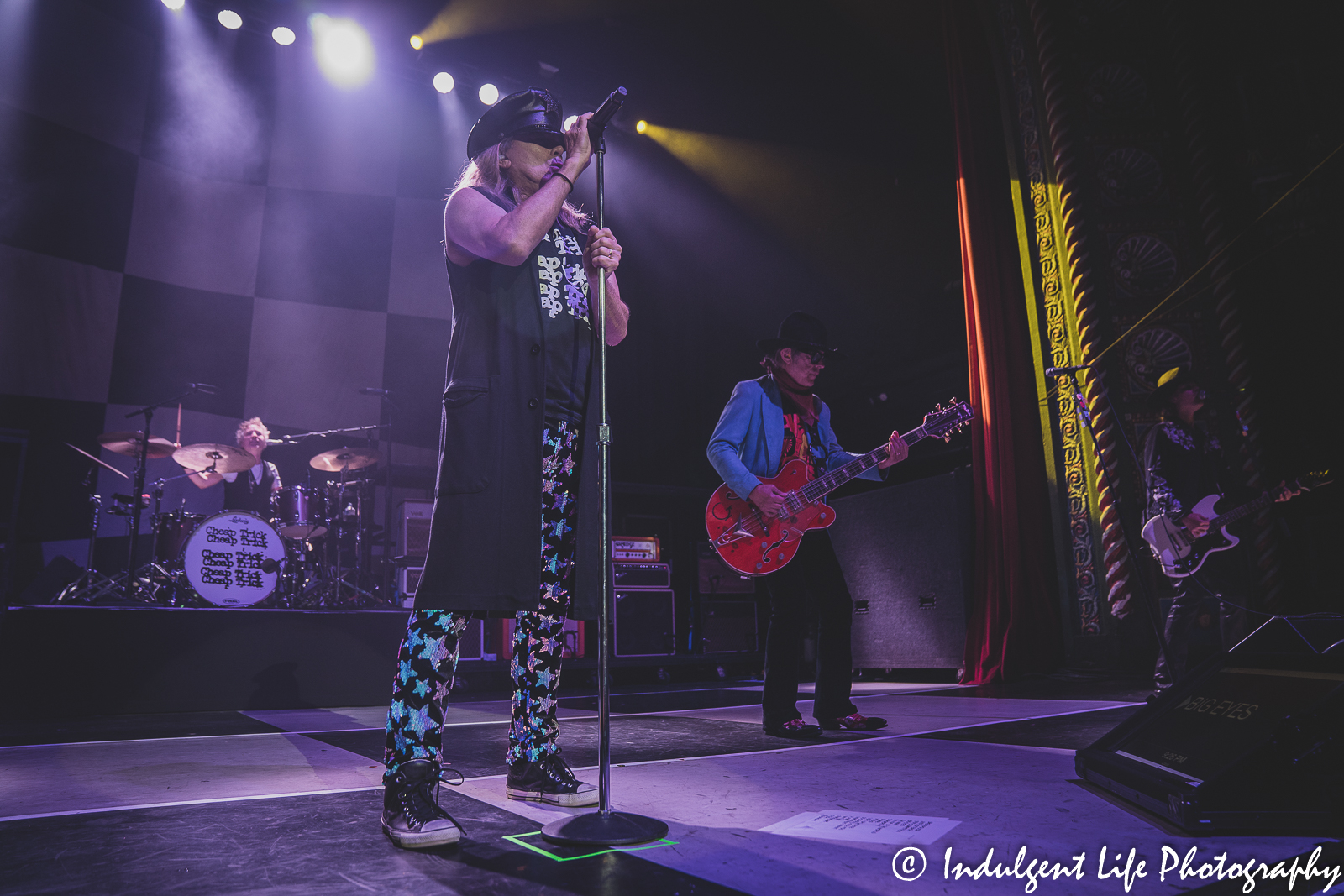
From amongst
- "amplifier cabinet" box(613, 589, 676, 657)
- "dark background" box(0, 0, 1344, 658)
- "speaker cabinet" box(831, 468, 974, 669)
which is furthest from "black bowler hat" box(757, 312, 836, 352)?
"amplifier cabinet" box(613, 589, 676, 657)

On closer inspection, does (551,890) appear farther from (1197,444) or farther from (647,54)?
(647,54)

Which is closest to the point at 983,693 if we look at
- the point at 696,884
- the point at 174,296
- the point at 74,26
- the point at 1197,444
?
the point at 1197,444

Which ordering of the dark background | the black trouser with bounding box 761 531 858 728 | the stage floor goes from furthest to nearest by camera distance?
the dark background, the black trouser with bounding box 761 531 858 728, the stage floor

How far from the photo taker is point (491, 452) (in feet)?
5.40

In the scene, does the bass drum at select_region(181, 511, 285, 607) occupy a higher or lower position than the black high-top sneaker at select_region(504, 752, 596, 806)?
higher

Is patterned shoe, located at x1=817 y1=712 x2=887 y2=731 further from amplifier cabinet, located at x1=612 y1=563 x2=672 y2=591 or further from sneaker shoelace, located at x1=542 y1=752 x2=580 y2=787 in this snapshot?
amplifier cabinet, located at x1=612 y1=563 x2=672 y2=591

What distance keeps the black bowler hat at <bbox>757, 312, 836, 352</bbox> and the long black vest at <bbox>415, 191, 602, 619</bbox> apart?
5.25 feet

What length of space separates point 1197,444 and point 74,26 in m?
9.13

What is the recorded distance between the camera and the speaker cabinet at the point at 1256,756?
1.31m

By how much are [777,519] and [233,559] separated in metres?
4.54

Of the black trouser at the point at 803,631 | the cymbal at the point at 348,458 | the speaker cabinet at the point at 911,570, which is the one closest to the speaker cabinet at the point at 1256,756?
the black trouser at the point at 803,631

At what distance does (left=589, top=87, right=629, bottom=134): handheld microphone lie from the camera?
151cm

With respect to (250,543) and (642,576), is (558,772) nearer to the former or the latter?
(250,543)

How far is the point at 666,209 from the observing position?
9.32 metres
